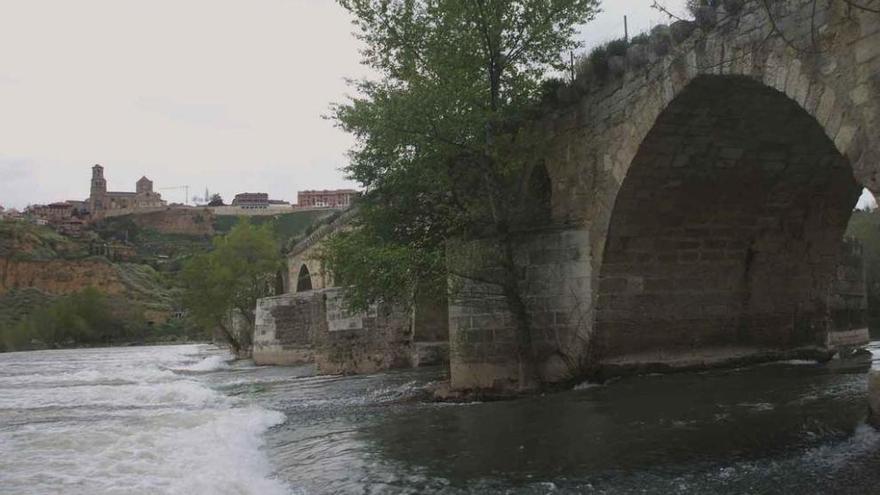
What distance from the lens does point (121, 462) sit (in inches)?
277

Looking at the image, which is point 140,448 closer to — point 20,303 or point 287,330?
point 287,330

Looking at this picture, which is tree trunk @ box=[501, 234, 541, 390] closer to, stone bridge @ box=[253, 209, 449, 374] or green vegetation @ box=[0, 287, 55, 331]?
stone bridge @ box=[253, 209, 449, 374]

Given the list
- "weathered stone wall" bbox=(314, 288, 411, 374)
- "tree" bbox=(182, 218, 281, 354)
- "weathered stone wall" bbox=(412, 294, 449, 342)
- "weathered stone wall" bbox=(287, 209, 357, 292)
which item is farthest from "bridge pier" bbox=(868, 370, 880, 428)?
"tree" bbox=(182, 218, 281, 354)

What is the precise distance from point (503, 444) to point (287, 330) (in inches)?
782

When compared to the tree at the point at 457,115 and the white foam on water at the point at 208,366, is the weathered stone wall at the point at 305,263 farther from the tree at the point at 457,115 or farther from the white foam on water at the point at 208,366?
the tree at the point at 457,115

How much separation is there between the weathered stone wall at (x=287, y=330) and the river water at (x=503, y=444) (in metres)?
13.5

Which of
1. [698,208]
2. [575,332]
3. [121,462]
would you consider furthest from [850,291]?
[121,462]

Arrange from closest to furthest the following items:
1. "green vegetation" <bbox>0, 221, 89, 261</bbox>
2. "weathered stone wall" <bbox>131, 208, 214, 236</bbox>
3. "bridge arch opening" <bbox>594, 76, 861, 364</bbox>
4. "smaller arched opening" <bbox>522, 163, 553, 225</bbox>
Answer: "bridge arch opening" <bbox>594, 76, 861, 364</bbox>, "smaller arched opening" <bbox>522, 163, 553, 225</bbox>, "green vegetation" <bbox>0, 221, 89, 261</bbox>, "weathered stone wall" <bbox>131, 208, 214, 236</bbox>

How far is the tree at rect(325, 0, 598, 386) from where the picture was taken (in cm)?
1050

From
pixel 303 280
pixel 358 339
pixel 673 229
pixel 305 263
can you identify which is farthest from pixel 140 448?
pixel 303 280

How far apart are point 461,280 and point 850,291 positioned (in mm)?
7200

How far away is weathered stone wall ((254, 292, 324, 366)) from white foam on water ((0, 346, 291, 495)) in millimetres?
11192

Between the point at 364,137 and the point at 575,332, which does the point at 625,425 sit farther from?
the point at 364,137

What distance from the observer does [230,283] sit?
37469 mm
